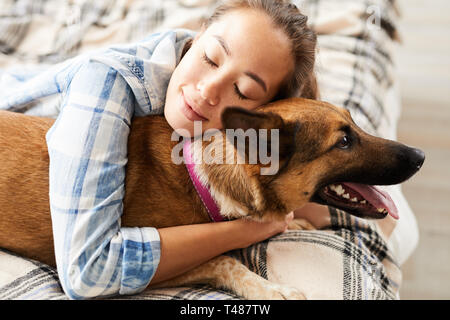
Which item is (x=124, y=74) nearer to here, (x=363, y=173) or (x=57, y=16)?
(x=363, y=173)

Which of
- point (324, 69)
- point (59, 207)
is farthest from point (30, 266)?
point (324, 69)

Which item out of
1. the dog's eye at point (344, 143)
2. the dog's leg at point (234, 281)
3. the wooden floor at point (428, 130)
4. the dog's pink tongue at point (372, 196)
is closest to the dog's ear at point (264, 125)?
the dog's eye at point (344, 143)

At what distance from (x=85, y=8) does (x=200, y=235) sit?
1798mm

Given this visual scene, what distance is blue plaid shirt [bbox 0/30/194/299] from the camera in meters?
1.09

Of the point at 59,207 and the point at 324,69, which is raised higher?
the point at 324,69

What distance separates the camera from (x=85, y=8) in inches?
97.8

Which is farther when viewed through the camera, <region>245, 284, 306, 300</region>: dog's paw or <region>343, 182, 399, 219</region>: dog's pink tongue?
<region>343, 182, 399, 219</region>: dog's pink tongue

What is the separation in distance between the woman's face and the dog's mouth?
333 mm

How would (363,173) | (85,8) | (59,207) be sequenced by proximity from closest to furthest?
(59,207) → (363,173) → (85,8)

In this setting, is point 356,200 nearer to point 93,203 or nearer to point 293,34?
point 293,34

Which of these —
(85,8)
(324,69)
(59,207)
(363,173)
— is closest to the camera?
(59,207)

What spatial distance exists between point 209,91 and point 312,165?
0.35m

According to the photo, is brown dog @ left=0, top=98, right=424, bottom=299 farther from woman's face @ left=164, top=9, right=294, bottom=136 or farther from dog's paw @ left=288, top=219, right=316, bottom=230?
dog's paw @ left=288, top=219, right=316, bottom=230

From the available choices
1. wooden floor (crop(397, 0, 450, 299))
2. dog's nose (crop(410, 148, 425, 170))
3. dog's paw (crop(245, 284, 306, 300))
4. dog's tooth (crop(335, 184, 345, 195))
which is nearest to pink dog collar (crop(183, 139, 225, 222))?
dog's paw (crop(245, 284, 306, 300))
